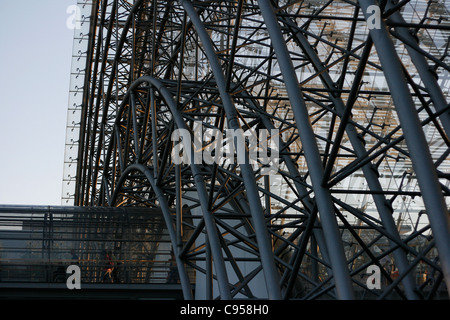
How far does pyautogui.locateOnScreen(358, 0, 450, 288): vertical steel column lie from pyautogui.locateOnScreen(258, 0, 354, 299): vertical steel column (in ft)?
6.21

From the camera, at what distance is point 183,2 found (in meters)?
15.4

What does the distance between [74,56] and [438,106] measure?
42039 millimetres

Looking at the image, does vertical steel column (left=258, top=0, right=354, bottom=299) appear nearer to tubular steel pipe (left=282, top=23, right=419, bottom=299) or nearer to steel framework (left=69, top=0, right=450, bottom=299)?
steel framework (left=69, top=0, right=450, bottom=299)

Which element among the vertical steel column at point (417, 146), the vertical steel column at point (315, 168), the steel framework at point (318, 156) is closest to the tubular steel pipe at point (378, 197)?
the steel framework at point (318, 156)

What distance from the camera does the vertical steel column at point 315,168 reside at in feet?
29.7

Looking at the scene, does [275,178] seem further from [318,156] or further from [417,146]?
[417,146]

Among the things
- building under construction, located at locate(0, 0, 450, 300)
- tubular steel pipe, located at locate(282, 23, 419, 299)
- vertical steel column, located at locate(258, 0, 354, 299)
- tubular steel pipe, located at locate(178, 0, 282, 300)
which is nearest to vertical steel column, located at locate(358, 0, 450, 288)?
building under construction, located at locate(0, 0, 450, 300)

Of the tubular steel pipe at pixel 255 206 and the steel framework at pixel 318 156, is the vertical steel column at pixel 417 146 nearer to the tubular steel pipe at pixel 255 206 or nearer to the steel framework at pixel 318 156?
the steel framework at pixel 318 156

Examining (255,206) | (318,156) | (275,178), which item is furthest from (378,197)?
(275,178)

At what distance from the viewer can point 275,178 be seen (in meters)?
29.5

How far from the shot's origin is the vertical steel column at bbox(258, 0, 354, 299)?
356 inches

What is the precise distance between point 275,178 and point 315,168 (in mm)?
19884

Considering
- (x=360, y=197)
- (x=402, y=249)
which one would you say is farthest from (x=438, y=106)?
(x=360, y=197)
